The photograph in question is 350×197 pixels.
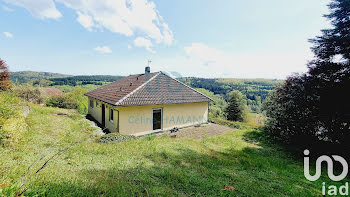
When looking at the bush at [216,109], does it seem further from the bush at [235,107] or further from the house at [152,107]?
the bush at [235,107]

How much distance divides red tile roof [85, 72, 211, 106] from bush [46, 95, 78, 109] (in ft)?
32.9

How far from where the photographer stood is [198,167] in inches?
204

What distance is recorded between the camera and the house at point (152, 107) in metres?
9.89

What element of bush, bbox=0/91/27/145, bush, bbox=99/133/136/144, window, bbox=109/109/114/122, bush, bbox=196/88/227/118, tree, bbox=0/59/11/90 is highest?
tree, bbox=0/59/11/90

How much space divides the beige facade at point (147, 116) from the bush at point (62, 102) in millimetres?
7556

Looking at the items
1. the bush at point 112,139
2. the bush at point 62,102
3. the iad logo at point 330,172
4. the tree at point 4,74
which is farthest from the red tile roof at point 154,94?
the bush at point 62,102

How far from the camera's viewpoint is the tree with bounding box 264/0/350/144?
727 cm

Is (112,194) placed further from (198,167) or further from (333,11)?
(333,11)

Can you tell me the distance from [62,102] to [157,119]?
→ 16.3 m

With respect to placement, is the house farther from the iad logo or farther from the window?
the iad logo

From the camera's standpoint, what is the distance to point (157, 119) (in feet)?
37.2

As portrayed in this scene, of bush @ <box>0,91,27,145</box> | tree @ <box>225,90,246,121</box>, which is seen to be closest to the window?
bush @ <box>0,91,27,145</box>

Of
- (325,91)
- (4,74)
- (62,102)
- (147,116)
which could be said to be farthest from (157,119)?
(62,102)

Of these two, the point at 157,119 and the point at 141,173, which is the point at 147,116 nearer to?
the point at 157,119
